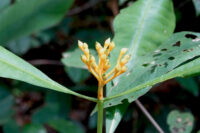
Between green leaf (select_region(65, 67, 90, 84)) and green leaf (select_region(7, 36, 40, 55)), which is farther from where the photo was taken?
green leaf (select_region(7, 36, 40, 55))

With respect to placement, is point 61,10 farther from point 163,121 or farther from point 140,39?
point 163,121

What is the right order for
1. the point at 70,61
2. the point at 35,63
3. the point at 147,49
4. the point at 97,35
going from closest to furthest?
1. the point at 147,49
2. the point at 70,61
3. the point at 97,35
4. the point at 35,63

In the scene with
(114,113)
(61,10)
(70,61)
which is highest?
(61,10)

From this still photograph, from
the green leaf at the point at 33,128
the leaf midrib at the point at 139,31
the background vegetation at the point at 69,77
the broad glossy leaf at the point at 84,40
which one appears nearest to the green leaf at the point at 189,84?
the background vegetation at the point at 69,77

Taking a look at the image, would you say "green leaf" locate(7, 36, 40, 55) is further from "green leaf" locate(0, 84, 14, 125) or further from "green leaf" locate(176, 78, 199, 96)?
"green leaf" locate(176, 78, 199, 96)

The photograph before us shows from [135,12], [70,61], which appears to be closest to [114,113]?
[135,12]

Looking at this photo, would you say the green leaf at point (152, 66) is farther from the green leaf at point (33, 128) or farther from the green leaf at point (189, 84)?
the green leaf at point (33, 128)

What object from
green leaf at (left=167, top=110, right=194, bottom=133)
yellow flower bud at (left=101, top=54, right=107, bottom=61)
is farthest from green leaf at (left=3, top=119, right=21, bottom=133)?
yellow flower bud at (left=101, top=54, right=107, bottom=61)
